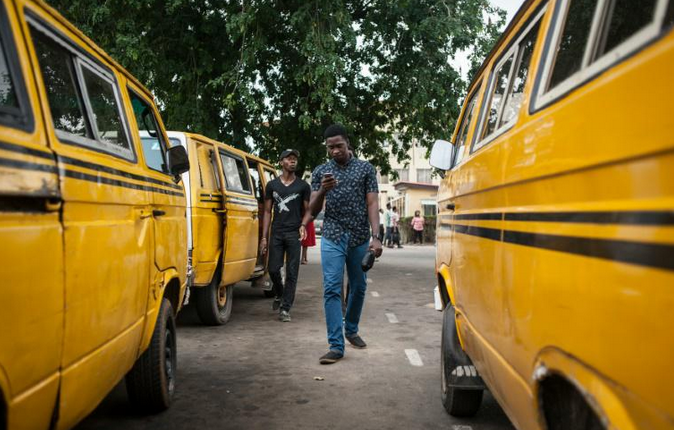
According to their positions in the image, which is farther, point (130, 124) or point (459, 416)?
point (459, 416)

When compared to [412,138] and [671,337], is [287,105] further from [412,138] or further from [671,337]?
Result: [671,337]

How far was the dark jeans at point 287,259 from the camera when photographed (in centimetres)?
786

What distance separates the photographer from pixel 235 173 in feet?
27.2

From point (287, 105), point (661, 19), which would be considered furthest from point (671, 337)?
point (287, 105)

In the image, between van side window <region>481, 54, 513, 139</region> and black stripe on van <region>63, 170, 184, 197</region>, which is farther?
van side window <region>481, 54, 513, 139</region>

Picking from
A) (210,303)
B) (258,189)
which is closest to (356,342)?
(210,303)

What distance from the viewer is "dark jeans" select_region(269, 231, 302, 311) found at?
786 cm

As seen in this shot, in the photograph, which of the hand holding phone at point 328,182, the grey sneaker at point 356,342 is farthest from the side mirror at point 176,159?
the grey sneaker at point 356,342

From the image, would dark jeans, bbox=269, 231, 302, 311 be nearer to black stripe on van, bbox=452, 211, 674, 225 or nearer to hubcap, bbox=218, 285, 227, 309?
hubcap, bbox=218, 285, 227, 309

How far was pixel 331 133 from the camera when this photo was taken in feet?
18.7

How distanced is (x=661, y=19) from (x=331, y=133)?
14.2ft

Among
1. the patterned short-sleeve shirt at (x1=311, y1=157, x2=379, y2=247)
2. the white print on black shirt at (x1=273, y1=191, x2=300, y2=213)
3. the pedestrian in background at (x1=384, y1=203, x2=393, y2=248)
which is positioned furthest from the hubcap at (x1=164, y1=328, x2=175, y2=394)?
the pedestrian in background at (x1=384, y1=203, x2=393, y2=248)

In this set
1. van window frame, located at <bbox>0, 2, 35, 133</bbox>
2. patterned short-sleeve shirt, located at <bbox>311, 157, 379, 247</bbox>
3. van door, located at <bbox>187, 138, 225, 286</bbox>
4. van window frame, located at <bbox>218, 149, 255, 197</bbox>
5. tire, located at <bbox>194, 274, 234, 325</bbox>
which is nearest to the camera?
van window frame, located at <bbox>0, 2, 35, 133</bbox>

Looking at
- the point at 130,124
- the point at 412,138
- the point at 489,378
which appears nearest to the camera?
the point at 489,378
